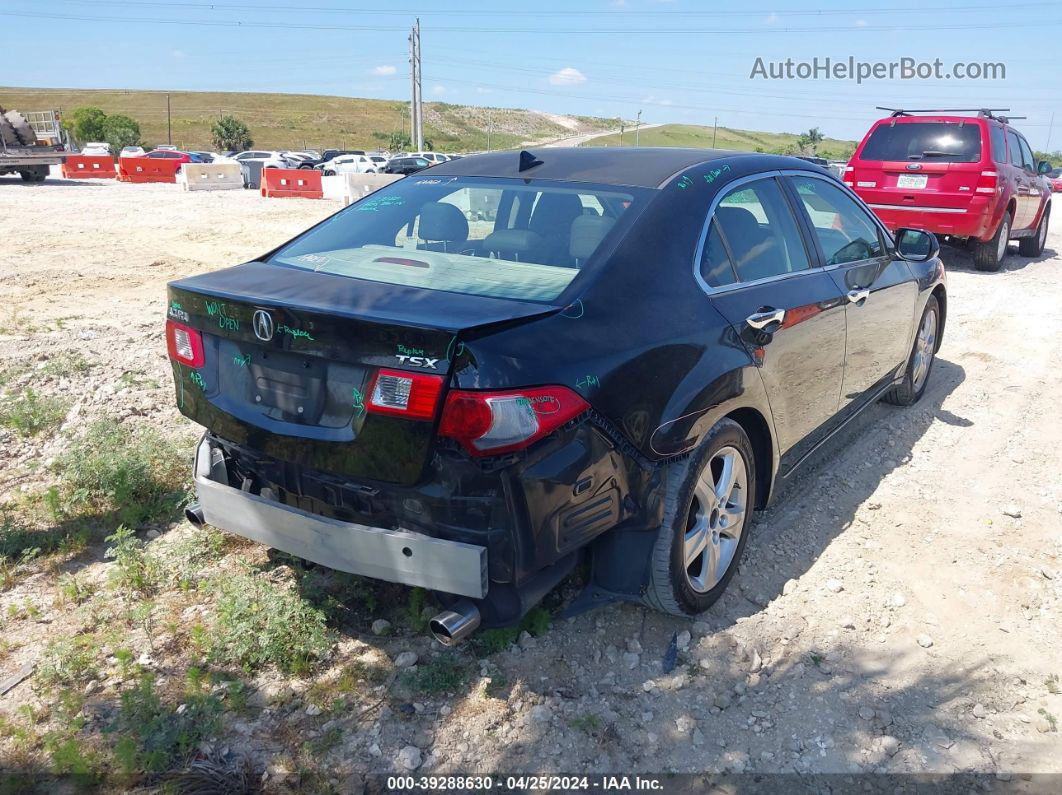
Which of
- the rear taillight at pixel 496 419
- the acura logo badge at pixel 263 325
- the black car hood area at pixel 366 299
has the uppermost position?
the black car hood area at pixel 366 299

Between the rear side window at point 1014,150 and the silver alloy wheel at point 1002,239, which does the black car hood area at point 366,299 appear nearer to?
the silver alloy wheel at point 1002,239

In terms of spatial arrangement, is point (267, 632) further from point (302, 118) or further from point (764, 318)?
point (302, 118)

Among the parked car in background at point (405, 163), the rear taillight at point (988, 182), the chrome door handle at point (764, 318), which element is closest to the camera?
the chrome door handle at point (764, 318)

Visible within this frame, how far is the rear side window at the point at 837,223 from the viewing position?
13.1 ft

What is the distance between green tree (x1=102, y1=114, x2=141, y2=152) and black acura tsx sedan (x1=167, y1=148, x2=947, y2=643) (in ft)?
273

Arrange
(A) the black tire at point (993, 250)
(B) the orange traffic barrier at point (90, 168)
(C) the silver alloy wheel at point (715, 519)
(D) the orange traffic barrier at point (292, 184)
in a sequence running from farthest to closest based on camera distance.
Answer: (B) the orange traffic barrier at point (90, 168) → (D) the orange traffic barrier at point (292, 184) → (A) the black tire at point (993, 250) → (C) the silver alloy wheel at point (715, 519)

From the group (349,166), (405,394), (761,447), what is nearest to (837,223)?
(761,447)

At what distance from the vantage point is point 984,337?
298 inches

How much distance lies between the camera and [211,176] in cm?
2531

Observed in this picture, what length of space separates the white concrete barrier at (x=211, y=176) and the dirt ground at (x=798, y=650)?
21.3m

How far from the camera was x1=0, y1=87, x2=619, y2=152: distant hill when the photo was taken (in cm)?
10221

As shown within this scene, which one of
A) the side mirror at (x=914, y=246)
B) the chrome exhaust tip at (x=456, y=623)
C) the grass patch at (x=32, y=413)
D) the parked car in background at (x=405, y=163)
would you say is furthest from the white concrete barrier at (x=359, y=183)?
the chrome exhaust tip at (x=456, y=623)

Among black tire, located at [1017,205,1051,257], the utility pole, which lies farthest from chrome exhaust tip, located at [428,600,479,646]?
the utility pole

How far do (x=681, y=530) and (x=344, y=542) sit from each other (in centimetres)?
115
